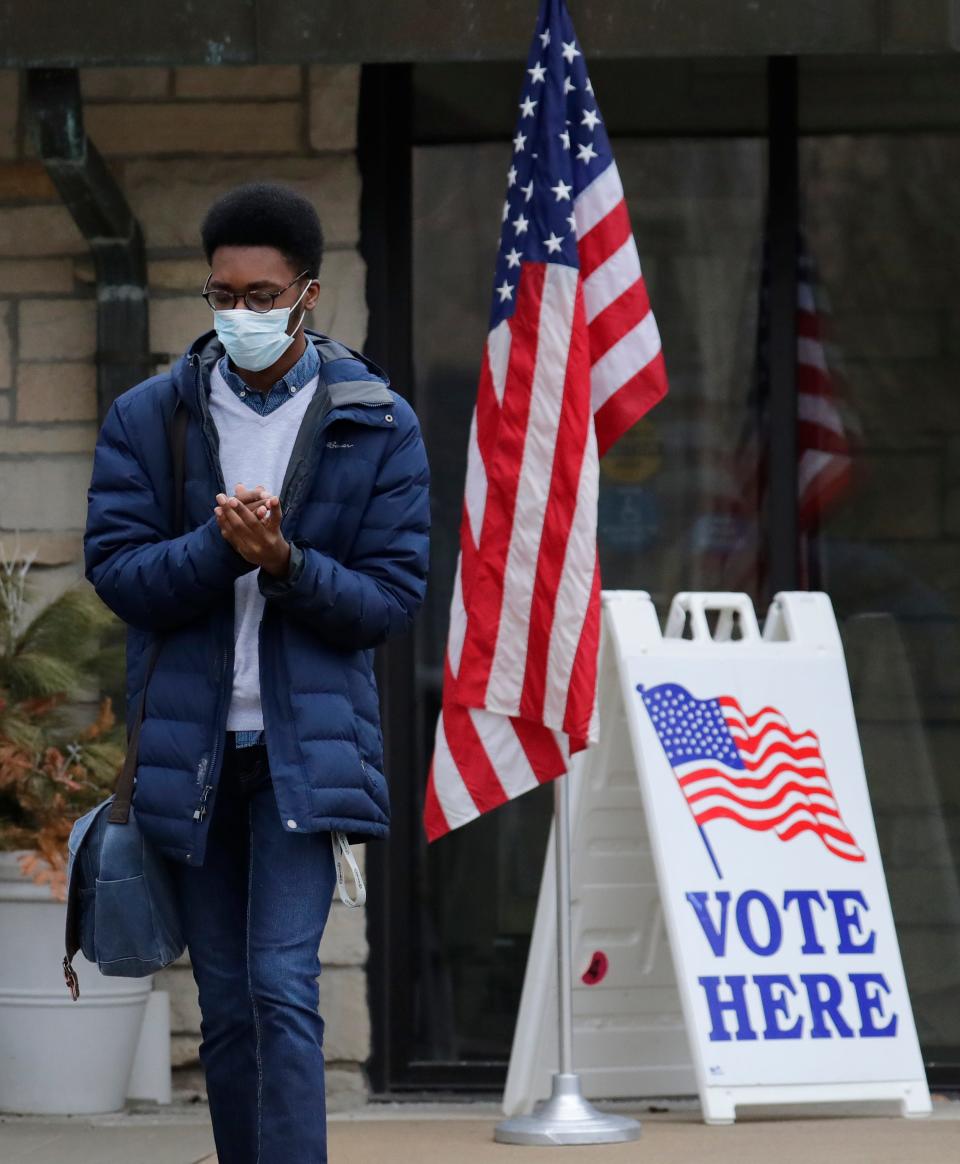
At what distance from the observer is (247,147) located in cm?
589

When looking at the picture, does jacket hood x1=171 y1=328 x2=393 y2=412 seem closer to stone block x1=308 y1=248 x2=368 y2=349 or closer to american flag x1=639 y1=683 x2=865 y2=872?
american flag x1=639 y1=683 x2=865 y2=872

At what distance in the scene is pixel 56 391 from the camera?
5.90m

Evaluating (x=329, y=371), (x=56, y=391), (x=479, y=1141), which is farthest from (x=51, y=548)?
(x=329, y=371)

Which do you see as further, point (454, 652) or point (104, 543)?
point (454, 652)

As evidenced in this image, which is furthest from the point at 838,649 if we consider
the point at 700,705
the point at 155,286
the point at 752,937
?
the point at 155,286

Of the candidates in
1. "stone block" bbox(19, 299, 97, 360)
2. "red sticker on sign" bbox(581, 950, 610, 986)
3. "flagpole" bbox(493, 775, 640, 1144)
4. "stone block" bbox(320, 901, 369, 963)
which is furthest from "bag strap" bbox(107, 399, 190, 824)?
"stone block" bbox(19, 299, 97, 360)

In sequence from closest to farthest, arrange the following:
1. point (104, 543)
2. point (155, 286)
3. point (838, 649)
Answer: point (104, 543), point (838, 649), point (155, 286)

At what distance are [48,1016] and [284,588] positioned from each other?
2.35 metres

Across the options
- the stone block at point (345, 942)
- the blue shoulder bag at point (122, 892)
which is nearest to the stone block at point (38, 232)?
the stone block at point (345, 942)

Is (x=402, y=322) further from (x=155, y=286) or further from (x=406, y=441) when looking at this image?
(x=406, y=441)

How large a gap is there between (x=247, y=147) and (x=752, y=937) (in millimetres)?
2579

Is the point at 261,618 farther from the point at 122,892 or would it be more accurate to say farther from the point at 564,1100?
the point at 564,1100

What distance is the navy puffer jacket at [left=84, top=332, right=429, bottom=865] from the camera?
134 inches

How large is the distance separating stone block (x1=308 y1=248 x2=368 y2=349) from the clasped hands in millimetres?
2588
